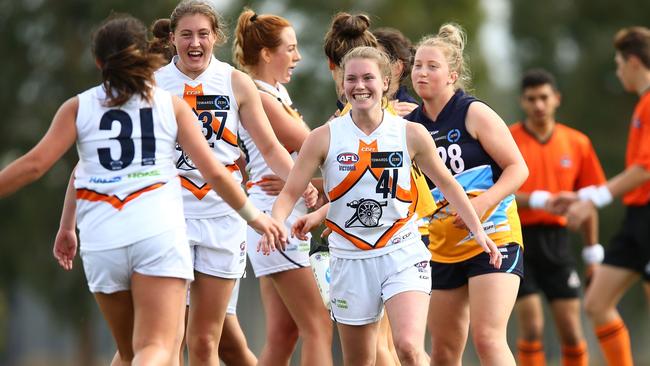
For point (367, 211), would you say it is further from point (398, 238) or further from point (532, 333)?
point (532, 333)

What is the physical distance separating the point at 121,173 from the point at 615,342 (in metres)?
5.57

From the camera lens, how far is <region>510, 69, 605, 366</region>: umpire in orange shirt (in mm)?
10898

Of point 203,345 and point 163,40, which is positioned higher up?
point 163,40

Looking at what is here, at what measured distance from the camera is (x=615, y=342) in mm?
10172

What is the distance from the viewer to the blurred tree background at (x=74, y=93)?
28.0 meters

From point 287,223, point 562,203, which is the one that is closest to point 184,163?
point 287,223

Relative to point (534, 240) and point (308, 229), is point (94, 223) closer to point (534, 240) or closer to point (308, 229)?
point (308, 229)

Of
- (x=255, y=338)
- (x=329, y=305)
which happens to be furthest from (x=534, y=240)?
(x=255, y=338)


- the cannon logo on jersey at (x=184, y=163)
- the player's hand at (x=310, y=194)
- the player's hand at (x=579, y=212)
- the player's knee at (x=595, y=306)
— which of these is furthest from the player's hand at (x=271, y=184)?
the player's knee at (x=595, y=306)

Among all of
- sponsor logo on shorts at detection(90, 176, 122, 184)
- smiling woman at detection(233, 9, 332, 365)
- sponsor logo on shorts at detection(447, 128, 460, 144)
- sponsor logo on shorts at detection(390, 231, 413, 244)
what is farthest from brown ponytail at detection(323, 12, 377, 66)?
sponsor logo on shorts at detection(90, 176, 122, 184)

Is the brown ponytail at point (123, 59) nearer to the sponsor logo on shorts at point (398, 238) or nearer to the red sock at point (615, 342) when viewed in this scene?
the sponsor logo on shorts at point (398, 238)

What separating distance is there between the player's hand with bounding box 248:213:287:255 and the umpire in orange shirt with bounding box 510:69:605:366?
4.95 m

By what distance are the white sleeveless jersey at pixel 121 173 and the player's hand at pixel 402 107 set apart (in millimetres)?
2099

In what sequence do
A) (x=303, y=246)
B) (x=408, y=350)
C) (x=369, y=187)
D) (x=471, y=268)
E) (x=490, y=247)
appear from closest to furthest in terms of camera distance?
(x=408, y=350) → (x=369, y=187) → (x=490, y=247) → (x=471, y=268) → (x=303, y=246)
